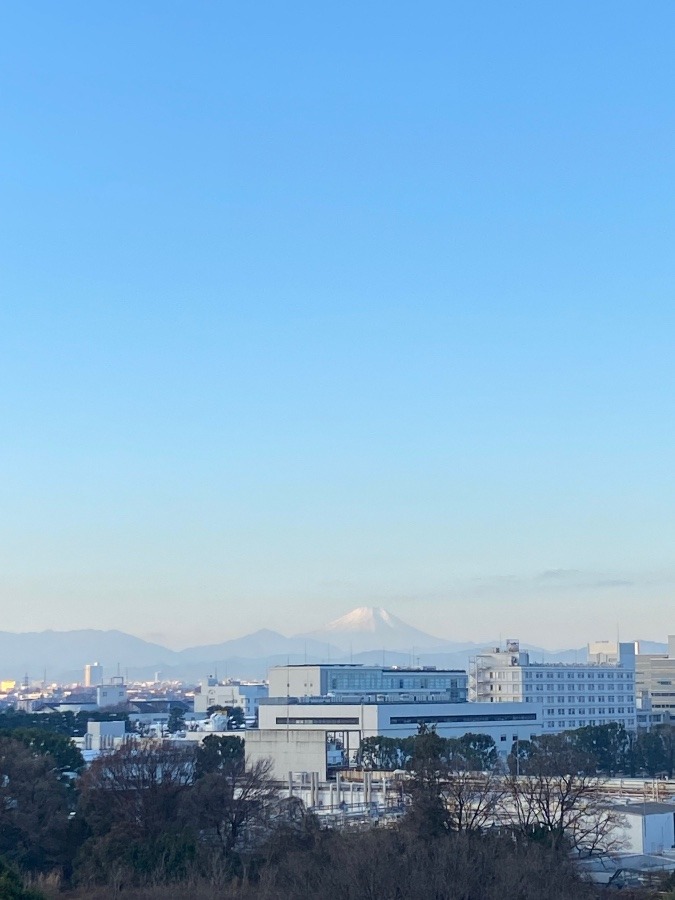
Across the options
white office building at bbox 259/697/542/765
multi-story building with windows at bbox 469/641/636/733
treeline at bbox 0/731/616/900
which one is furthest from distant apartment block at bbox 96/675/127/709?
treeline at bbox 0/731/616/900

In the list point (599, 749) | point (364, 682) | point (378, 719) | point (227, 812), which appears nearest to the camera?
point (227, 812)

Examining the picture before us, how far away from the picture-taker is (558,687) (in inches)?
2955

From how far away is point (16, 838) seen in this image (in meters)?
30.5

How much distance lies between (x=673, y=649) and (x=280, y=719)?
57.3 meters

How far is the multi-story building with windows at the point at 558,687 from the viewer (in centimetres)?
7394

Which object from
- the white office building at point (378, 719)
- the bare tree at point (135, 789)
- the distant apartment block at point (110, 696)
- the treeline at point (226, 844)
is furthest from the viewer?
the distant apartment block at point (110, 696)

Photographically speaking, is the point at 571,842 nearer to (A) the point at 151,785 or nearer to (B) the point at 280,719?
(A) the point at 151,785

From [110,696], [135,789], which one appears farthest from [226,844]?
[110,696]

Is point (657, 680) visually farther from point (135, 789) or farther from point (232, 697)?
point (135, 789)

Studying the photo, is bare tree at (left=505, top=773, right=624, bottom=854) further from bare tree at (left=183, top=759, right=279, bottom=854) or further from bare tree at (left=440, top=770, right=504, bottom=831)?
bare tree at (left=183, top=759, right=279, bottom=854)

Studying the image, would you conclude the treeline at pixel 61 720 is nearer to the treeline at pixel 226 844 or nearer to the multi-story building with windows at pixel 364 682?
the multi-story building with windows at pixel 364 682

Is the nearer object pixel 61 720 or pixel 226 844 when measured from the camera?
pixel 226 844

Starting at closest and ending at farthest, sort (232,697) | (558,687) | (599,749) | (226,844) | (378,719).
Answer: (226,844) < (599,749) < (378,719) < (558,687) < (232,697)

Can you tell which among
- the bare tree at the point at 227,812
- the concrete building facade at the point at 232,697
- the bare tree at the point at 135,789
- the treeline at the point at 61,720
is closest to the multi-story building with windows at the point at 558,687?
the treeline at the point at 61,720
